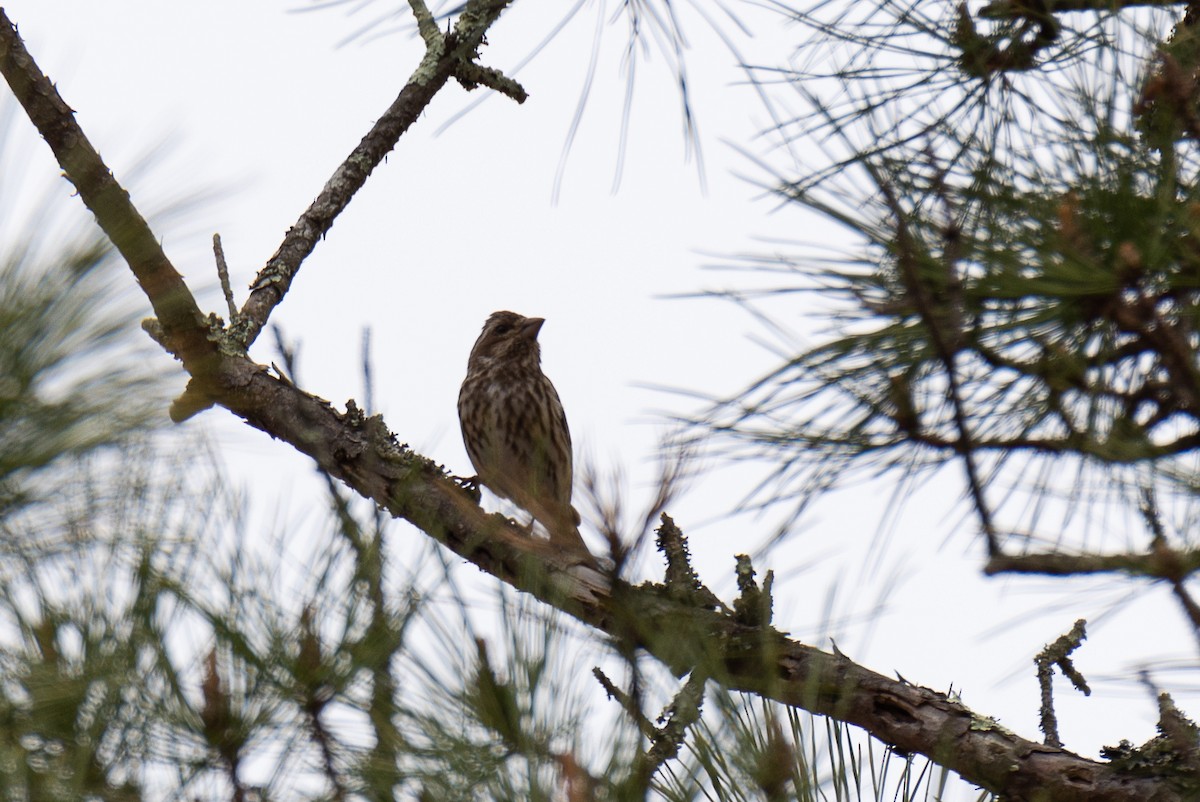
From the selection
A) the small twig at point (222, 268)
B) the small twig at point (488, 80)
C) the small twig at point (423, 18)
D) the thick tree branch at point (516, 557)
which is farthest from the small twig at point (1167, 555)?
the small twig at point (488, 80)

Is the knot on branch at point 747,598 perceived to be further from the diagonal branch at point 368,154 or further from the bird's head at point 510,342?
the bird's head at point 510,342

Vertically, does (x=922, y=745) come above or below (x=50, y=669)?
above

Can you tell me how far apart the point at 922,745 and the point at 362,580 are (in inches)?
62.0

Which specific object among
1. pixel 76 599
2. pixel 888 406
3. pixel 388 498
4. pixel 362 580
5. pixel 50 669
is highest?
pixel 388 498

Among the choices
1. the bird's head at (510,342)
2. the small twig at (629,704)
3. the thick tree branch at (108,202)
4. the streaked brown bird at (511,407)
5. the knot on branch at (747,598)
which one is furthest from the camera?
the bird's head at (510,342)

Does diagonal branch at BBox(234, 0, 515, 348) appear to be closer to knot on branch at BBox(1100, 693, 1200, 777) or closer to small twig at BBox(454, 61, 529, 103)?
small twig at BBox(454, 61, 529, 103)

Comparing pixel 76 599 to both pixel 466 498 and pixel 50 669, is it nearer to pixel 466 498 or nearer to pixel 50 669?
pixel 50 669

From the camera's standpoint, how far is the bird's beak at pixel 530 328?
7633mm

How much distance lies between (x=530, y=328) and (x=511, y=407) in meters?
0.61

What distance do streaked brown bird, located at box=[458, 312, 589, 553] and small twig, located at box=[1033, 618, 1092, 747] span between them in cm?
332

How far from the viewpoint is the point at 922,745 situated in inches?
131

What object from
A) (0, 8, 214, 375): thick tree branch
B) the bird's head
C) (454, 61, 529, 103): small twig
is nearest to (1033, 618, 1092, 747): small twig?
(0, 8, 214, 375): thick tree branch

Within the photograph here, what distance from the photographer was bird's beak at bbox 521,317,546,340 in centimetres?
763

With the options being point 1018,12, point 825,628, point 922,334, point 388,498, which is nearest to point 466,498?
point 388,498
